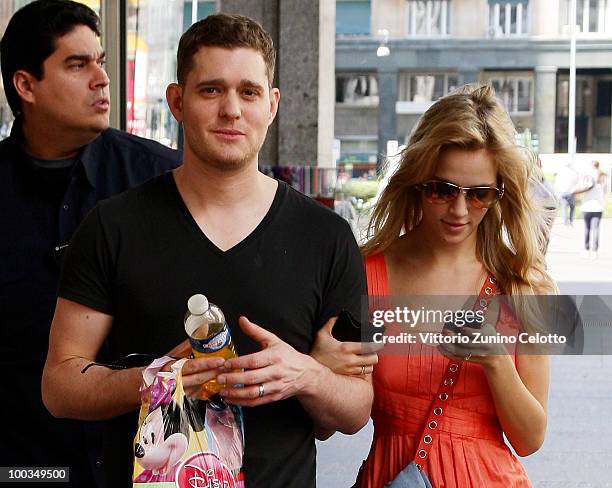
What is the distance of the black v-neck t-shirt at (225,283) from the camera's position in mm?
1691

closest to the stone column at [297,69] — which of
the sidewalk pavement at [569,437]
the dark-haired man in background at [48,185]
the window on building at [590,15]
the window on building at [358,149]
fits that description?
the window on building at [358,149]

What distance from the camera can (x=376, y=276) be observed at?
2.03m

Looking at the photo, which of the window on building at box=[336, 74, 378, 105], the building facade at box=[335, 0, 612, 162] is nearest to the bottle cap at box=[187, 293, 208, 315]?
the window on building at box=[336, 74, 378, 105]

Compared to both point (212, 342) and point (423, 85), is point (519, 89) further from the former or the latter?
point (212, 342)

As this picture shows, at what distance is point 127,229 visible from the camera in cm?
174

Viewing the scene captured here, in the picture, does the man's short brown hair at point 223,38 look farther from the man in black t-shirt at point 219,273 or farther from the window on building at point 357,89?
the window on building at point 357,89

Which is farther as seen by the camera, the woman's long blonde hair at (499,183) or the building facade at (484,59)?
the building facade at (484,59)

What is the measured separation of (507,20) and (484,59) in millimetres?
383

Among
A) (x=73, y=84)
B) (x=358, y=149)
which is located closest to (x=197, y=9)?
(x=358, y=149)

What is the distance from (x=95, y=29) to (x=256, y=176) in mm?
1048

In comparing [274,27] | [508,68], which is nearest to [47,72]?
[274,27]

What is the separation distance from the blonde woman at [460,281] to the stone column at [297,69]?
9.98ft

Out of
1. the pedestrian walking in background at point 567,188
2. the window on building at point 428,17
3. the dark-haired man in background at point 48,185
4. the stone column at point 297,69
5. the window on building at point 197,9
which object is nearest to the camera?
the dark-haired man in background at point 48,185

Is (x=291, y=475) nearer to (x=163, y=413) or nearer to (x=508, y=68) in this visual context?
(x=163, y=413)
